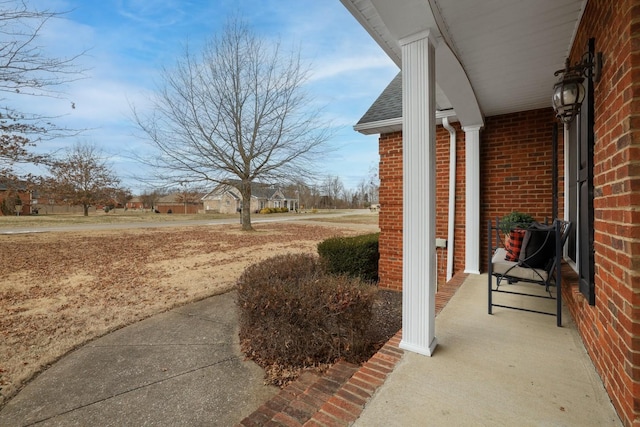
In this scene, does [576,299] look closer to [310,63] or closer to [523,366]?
[523,366]

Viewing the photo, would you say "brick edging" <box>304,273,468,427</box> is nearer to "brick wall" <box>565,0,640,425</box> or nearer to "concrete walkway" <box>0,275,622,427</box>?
"concrete walkway" <box>0,275,622,427</box>

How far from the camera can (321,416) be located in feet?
5.48

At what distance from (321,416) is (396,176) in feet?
16.3

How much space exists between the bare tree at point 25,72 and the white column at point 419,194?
5.11m

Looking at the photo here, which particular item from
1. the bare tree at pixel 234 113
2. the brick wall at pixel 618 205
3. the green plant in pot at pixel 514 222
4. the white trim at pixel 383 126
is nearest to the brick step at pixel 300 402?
the brick wall at pixel 618 205

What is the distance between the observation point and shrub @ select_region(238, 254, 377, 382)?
10.5 feet

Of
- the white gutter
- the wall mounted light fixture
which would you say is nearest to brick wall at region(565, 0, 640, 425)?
the wall mounted light fixture

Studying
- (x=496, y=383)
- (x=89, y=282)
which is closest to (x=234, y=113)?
(x=89, y=282)

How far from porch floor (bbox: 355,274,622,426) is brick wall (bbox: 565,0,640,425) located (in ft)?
0.56

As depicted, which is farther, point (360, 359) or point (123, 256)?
point (123, 256)

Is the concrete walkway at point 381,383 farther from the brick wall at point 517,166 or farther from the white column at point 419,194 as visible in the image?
the brick wall at point 517,166

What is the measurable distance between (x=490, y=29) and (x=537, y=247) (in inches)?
83.6

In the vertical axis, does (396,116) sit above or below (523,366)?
above

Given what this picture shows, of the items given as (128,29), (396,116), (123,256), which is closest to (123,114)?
(123,256)
